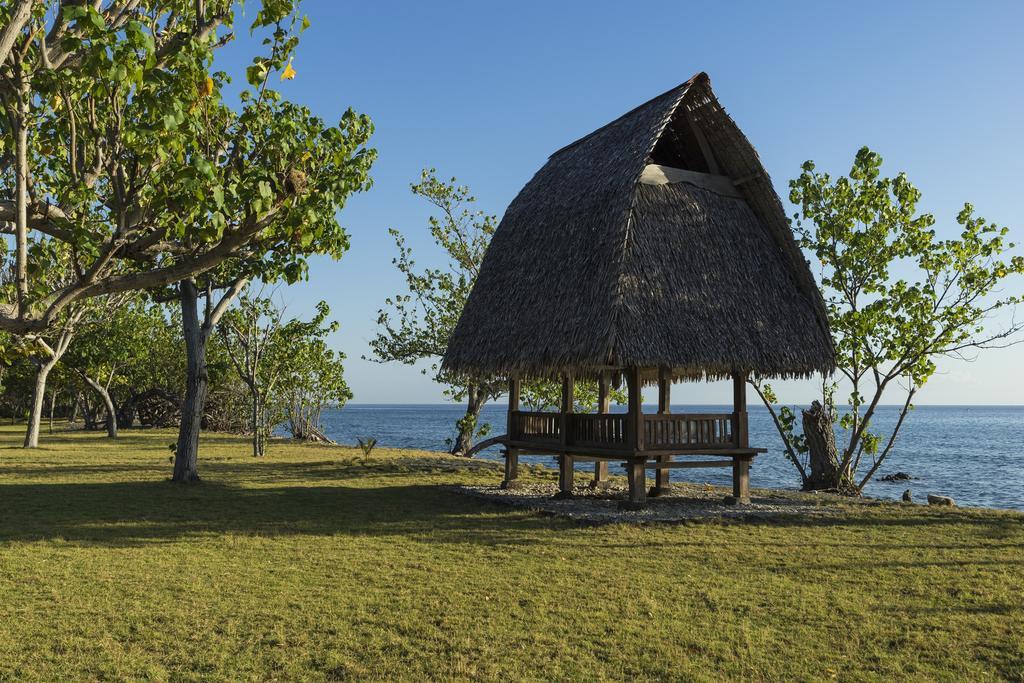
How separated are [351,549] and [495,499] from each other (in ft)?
14.8

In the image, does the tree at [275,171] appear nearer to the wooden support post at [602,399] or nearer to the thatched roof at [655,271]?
the thatched roof at [655,271]

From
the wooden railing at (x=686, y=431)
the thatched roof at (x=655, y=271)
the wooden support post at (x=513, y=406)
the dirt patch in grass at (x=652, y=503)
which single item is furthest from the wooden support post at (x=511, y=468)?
the wooden railing at (x=686, y=431)

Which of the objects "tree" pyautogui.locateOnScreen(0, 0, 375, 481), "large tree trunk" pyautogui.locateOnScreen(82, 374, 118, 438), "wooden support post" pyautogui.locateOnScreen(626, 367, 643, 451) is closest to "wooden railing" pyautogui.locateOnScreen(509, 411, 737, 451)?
"wooden support post" pyautogui.locateOnScreen(626, 367, 643, 451)

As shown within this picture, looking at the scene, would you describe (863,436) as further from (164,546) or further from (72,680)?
(72,680)

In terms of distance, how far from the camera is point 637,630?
19.1 ft

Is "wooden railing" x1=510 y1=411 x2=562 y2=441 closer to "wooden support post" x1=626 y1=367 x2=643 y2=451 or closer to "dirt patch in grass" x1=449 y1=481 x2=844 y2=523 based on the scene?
"dirt patch in grass" x1=449 y1=481 x2=844 y2=523

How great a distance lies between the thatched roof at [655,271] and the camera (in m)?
11.5

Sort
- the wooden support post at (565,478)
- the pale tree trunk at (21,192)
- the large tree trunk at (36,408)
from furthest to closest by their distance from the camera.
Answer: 1. the large tree trunk at (36,408)
2. the wooden support post at (565,478)
3. the pale tree trunk at (21,192)

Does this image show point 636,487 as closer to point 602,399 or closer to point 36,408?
point 602,399

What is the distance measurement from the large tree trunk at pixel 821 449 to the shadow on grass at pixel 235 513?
8.03 metres

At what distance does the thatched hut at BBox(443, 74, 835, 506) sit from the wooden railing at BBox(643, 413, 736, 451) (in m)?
0.02

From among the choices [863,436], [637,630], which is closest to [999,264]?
[863,436]

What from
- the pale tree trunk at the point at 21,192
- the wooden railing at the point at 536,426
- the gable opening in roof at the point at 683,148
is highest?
the gable opening in roof at the point at 683,148

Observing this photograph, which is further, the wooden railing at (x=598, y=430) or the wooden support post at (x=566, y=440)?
the wooden support post at (x=566, y=440)
